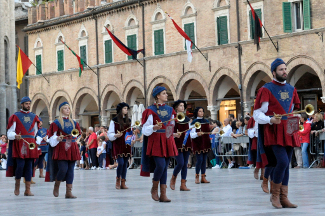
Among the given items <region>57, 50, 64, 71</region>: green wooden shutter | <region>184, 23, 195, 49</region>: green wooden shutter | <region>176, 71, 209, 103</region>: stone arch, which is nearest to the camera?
<region>176, 71, 209, 103</region>: stone arch

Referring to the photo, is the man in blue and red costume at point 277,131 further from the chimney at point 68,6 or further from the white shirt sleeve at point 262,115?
the chimney at point 68,6

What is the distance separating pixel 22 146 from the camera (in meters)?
13.1

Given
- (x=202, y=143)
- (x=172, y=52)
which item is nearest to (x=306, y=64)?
(x=172, y=52)

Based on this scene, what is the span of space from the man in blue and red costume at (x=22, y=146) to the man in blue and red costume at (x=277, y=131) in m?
5.53

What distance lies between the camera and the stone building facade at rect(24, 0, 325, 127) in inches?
1222

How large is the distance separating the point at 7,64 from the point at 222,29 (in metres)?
18.1

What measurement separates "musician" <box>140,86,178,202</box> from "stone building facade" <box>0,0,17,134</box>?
35.6 meters

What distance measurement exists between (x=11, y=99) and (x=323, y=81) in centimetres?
2438

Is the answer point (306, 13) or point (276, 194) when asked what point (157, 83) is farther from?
point (276, 194)

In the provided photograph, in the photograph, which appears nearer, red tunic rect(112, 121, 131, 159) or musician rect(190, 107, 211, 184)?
red tunic rect(112, 121, 131, 159)

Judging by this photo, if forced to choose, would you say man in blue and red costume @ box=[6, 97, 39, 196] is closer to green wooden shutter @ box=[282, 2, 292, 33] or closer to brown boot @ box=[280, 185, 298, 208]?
brown boot @ box=[280, 185, 298, 208]

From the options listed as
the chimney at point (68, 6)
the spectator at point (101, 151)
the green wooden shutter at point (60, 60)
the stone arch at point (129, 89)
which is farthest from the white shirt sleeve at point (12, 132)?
the green wooden shutter at point (60, 60)

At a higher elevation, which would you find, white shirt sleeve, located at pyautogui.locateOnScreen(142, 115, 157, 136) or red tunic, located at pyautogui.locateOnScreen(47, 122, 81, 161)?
white shirt sleeve, located at pyautogui.locateOnScreen(142, 115, 157, 136)

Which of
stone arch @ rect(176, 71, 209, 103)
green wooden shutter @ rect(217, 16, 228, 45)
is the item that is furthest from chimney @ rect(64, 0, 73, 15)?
green wooden shutter @ rect(217, 16, 228, 45)
